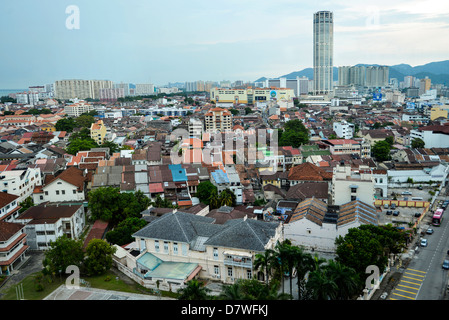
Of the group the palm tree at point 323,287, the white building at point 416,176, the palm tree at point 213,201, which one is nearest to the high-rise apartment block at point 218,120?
the white building at point 416,176

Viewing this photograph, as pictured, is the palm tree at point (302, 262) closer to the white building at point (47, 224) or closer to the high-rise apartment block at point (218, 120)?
the white building at point (47, 224)

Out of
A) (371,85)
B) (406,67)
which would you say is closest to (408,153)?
(371,85)

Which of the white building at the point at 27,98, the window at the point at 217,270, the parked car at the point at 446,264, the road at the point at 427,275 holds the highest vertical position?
the white building at the point at 27,98

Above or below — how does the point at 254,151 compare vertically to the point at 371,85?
below

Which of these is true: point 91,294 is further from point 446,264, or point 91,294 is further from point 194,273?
point 446,264
